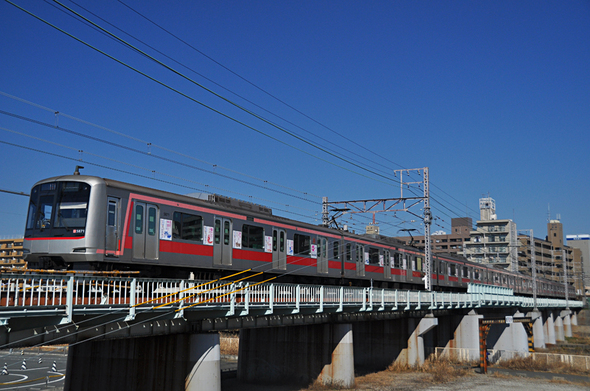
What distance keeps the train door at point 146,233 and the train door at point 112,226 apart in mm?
687

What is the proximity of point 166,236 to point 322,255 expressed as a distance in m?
11.0

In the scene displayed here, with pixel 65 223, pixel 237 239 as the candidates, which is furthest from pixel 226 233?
pixel 65 223

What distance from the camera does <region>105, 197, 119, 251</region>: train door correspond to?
653 inches

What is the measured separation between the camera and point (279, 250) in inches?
968

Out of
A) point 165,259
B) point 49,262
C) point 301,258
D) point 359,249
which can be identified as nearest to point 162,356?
point 165,259

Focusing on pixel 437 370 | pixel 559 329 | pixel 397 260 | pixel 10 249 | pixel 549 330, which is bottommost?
pixel 437 370

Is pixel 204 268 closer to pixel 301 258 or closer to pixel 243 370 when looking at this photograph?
pixel 301 258

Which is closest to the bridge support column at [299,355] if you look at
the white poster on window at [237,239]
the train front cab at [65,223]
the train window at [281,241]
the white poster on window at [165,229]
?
the train window at [281,241]

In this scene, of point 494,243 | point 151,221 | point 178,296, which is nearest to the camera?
point 178,296

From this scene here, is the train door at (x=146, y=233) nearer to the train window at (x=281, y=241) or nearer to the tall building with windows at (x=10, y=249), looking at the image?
the train window at (x=281, y=241)

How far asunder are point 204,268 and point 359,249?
13.3 metres

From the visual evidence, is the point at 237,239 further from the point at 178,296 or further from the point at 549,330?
the point at 549,330

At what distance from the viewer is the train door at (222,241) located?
20.7 metres

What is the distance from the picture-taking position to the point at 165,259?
18.4m
